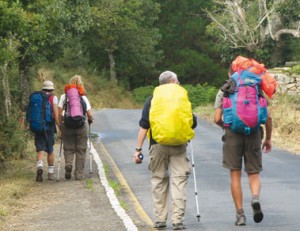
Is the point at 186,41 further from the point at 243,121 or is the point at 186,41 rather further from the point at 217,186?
the point at 243,121

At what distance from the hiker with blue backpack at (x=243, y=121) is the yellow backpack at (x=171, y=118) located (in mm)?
406

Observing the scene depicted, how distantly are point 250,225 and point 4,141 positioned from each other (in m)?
8.14

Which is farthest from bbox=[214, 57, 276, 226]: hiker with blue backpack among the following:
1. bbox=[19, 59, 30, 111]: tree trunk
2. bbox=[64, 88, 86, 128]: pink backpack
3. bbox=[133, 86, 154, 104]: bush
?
bbox=[133, 86, 154, 104]: bush

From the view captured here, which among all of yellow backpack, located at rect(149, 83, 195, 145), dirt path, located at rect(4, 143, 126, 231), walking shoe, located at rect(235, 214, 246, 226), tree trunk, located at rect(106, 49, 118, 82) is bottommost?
tree trunk, located at rect(106, 49, 118, 82)

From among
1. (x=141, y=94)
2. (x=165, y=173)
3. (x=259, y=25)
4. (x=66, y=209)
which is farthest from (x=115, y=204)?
(x=141, y=94)

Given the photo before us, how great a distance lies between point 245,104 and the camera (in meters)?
9.38

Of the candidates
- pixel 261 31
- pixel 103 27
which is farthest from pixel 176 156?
pixel 103 27

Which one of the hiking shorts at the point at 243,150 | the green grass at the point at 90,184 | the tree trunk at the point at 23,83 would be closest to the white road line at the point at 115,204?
the green grass at the point at 90,184

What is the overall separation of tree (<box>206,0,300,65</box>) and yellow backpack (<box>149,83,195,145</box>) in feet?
83.4

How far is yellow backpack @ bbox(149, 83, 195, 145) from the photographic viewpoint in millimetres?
9531

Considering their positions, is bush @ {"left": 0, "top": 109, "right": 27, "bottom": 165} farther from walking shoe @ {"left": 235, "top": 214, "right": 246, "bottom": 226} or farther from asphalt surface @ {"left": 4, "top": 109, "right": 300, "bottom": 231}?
walking shoe @ {"left": 235, "top": 214, "right": 246, "bottom": 226}

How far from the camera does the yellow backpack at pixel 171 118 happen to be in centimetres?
953

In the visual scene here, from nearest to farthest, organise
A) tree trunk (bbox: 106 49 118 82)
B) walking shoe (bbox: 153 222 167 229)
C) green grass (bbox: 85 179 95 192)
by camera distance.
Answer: walking shoe (bbox: 153 222 167 229)
green grass (bbox: 85 179 95 192)
tree trunk (bbox: 106 49 118 82)

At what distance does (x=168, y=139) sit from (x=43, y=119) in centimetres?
626
